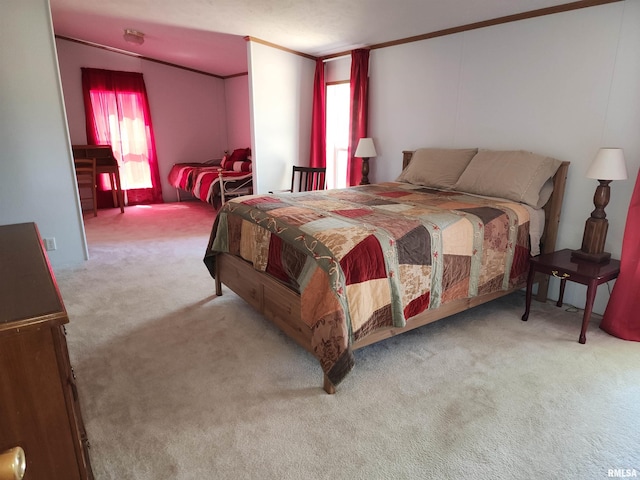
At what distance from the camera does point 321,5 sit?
3291 mm

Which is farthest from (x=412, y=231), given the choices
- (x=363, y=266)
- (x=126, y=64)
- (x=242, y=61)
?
(x=126, y=64)

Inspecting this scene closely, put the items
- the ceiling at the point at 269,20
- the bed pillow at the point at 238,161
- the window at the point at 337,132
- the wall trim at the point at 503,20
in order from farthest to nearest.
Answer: the bed pillow at the point at 238,161 < the window at the point at 337,132 < the ceiling at the point at 269,20 < the wall trim at the point at 503,20

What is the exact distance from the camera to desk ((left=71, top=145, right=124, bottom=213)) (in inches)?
230

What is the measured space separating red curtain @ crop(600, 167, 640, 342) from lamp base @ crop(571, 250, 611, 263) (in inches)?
3.7

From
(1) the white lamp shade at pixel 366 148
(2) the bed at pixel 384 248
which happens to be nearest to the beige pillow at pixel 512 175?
(2) the bed at pixel 384 248

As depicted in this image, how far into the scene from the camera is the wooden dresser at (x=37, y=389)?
0.82 meters

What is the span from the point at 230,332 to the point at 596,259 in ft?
7.97

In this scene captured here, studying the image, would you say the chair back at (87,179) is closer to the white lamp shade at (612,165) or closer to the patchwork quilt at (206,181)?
the patchwork quilt at (206,181)

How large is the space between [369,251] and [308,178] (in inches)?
115

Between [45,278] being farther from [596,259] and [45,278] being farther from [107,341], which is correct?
[596,259]

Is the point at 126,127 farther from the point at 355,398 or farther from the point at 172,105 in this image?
the point at 355,398

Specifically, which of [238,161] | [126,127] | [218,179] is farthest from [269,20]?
[126,127]

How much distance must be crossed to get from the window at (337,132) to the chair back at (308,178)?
0.44 meters

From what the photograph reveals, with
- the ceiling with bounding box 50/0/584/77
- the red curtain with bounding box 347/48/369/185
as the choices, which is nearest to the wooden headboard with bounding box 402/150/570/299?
the ceiling with bounding box 50/0/584/77
